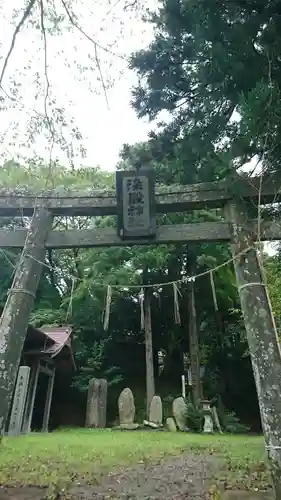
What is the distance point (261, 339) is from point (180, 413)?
349 inches

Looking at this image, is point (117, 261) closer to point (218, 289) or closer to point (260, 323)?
point (218, 289)

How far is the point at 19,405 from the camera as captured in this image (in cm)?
1083

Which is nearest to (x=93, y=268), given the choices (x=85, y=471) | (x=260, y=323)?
(x=85, y=471)

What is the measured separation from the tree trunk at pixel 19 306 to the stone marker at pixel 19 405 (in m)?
6.26

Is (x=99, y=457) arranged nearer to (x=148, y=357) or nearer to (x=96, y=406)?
(x=96, y=406)

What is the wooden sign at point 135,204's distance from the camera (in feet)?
18.2

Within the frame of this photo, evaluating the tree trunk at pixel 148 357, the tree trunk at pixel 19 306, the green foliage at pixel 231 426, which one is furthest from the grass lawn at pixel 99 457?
the tree trunk at pixel 148 357

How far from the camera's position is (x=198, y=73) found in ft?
15.7

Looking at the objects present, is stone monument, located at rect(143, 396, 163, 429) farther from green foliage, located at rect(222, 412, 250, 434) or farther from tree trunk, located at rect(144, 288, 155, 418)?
green foliage, located at rect(222, 412, 250, 434)

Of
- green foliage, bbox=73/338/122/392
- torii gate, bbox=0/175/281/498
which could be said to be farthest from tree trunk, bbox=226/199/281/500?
green foliage, bbox=73/338/122/392

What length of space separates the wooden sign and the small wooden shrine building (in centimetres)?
706

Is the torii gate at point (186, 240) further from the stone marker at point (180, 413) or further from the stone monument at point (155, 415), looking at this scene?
the stone marker at point (180, 413)

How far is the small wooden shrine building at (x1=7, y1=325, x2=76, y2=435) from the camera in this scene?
10914 mm

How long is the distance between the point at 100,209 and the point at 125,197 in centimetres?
37
